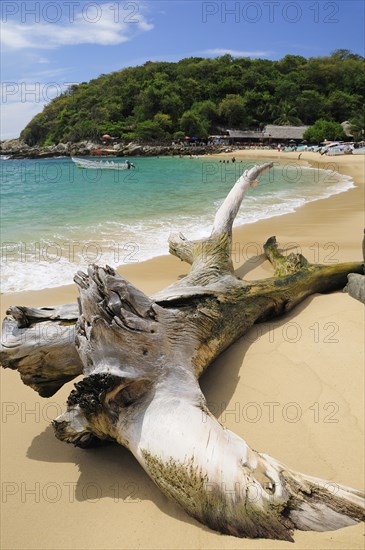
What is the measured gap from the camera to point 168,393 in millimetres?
2590

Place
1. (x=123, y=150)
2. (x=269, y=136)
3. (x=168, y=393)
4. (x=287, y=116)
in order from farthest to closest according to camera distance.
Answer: (x=287, y=116) → (x=123, y=150) → (x=269, y=136) → (x=168, y=393)

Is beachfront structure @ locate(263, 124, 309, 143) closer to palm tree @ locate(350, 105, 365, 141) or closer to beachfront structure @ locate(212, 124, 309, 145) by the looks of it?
beachfront structure @ locate(212, 124, 309, 145)

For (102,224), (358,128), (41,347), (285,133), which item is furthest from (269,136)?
(41,347)

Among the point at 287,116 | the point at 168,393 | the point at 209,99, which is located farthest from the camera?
the point at 209,99

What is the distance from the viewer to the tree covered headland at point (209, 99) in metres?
83.1

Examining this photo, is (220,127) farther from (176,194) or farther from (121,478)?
(121,478)

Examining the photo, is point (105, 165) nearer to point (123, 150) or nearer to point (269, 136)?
point (123, 150)

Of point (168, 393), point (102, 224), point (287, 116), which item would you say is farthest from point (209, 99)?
point (168, 393)

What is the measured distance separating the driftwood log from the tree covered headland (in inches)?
3234

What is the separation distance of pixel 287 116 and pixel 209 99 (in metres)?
20.0

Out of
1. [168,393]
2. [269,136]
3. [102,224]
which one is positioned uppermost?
[269,136]

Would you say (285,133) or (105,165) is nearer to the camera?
(105,165)

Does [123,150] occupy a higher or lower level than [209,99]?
lower

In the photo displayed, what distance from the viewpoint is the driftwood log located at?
6.73 ft
